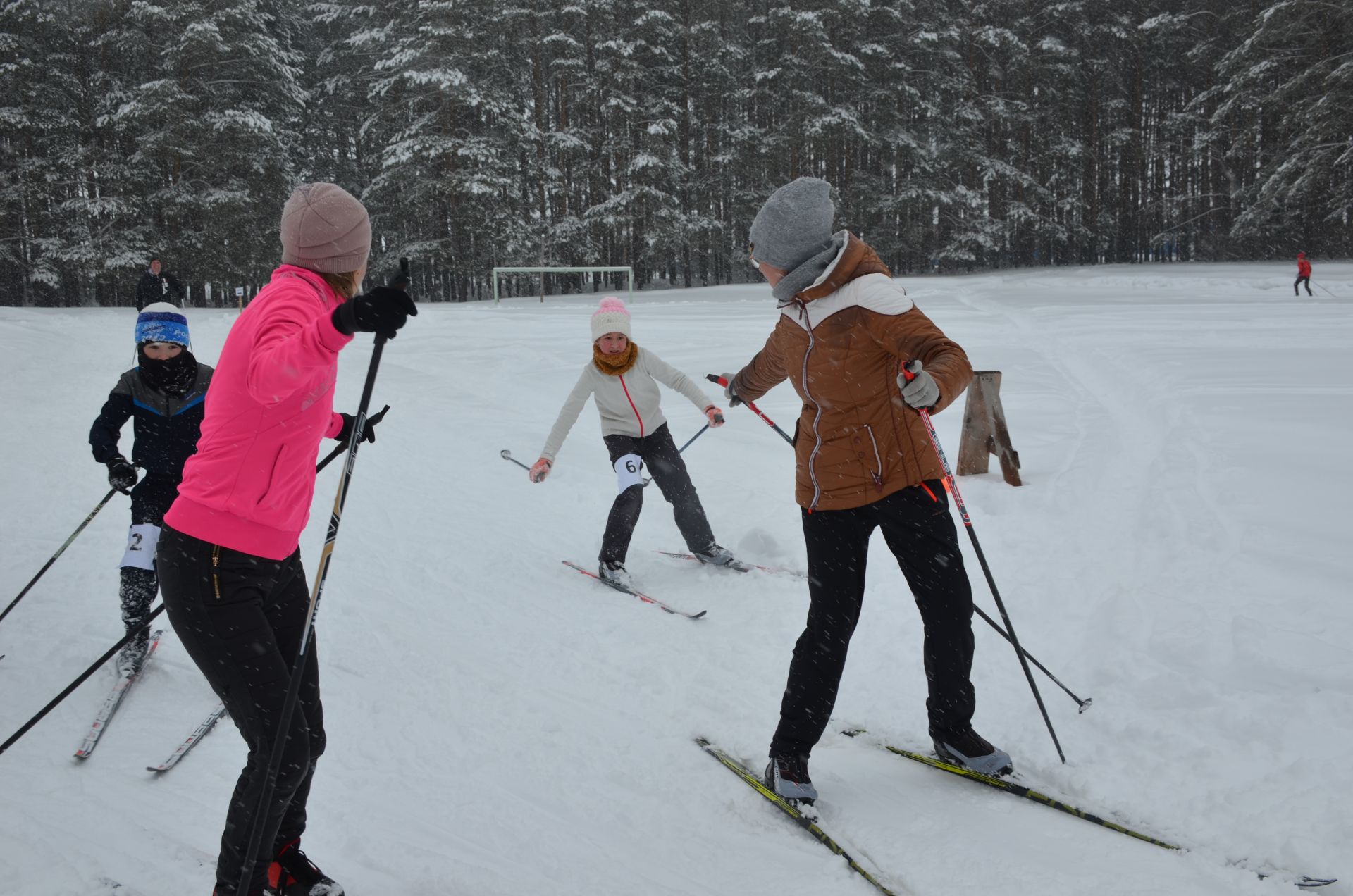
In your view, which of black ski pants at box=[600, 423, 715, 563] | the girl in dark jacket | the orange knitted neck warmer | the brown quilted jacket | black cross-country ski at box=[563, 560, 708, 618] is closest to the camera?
the brown quilted jacket

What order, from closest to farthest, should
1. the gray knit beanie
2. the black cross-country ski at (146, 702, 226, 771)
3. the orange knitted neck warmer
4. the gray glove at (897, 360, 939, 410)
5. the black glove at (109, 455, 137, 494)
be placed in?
the gray glove at (897, 360, 939, 410) < the gray knit beanie < the black cross-country ski at (146, 702, 226, 771) < the black glove at (109, 455, 137, 494) < the orange knitted neck warmer

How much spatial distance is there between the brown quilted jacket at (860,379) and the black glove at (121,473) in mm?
3391

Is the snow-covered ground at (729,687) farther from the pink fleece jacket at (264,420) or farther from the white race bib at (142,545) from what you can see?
the pink fleece jacket at (264,420)

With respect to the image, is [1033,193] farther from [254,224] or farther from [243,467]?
[243,467]

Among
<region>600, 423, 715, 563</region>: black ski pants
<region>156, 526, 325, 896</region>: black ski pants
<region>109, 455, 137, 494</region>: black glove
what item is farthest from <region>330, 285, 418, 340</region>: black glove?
<region>600, 423, 715, 563</region>: black ski pants

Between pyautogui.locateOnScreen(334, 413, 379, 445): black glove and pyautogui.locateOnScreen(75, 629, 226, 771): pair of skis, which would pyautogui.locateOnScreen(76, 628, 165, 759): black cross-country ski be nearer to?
pyautogui.locateOnScreen(75, 629, 226, 771): pair of skis

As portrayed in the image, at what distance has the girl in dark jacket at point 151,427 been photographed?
4043mm

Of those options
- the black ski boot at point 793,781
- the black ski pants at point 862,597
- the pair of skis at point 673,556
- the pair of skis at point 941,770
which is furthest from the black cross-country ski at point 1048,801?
the pair of skis at point 673,556

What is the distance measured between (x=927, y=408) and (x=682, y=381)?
3179 millimetres

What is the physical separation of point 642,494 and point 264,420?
3702 millimetres

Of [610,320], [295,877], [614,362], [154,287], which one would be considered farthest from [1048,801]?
[154,287]

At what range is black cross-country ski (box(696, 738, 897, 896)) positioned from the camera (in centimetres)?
260

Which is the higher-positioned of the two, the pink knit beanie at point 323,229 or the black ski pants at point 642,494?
the pink knit beanie at point 323,229

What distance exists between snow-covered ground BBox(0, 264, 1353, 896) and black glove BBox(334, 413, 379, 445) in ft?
4.42
